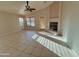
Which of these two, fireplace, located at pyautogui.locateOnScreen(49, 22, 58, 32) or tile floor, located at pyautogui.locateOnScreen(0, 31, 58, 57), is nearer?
tile floor, located at pyautogui.locateOnScreen(0, 31, 58, 57)

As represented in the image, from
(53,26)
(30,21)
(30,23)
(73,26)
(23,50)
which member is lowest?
(23,50)

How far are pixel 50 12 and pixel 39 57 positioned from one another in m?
7.98

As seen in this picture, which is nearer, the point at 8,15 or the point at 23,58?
the point at 23,58

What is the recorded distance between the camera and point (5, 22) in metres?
7.54

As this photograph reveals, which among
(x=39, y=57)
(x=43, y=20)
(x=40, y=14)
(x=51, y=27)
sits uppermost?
(x=40, y=14)

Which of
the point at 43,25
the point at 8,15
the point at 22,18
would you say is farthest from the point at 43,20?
the point at 8,15

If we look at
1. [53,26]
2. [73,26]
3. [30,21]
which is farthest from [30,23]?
[73,26]

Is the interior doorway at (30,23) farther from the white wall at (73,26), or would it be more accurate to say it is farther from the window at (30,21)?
the white wall at (73,26)

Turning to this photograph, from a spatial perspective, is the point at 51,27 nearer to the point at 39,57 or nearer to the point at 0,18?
the point at 0,18

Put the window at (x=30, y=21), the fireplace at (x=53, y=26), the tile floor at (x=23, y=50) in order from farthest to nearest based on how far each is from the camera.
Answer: the window at (x=30, y=21) → the fireplace at (x=53, y=26) → the tile floor at (x=23, y=50)

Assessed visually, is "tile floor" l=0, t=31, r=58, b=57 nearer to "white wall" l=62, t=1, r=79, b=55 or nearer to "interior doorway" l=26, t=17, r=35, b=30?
"white wall" l=62, t=1, r=79, b=55

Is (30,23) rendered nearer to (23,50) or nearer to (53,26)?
(53,26)

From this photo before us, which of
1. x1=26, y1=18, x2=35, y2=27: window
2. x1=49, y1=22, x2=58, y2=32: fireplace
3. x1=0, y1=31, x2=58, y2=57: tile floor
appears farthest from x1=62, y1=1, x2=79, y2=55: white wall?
x1=26, y1=18, x2=35, y2=27: window

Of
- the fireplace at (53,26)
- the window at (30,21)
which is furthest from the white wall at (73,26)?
the window at (30,21)
